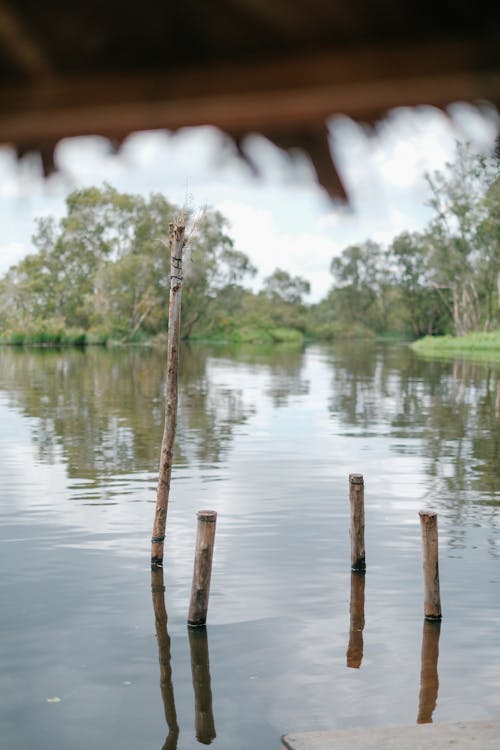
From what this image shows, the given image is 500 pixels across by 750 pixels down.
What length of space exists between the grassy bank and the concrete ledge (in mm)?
59708

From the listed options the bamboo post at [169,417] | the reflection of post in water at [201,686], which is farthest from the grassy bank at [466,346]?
the reflection of post in water at [201,686]

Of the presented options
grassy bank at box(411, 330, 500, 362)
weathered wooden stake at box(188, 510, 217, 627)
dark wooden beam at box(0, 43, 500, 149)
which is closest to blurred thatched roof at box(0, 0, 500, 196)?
dark wooden beam at box(0, 43, 500, 149)

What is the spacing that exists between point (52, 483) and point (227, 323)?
85344 mm

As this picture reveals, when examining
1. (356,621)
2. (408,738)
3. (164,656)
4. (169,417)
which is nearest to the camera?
(408,738)

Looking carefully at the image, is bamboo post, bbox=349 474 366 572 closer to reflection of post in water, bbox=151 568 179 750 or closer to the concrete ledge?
reflection of post in water, bbox=151 568 179 750

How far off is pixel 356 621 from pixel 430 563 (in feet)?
4.10

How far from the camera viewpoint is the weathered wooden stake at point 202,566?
8.95m

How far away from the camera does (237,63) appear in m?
0.94

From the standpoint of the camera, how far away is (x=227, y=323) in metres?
103

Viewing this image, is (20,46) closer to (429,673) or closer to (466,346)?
(429,673)

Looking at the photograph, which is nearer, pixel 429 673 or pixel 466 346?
pixel 429 673

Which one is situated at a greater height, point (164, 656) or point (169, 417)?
point (169, 417)

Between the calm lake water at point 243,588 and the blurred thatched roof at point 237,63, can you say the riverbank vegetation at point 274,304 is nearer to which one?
the calm lake water at point 243,588

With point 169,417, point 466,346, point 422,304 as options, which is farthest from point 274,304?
point 169,417
